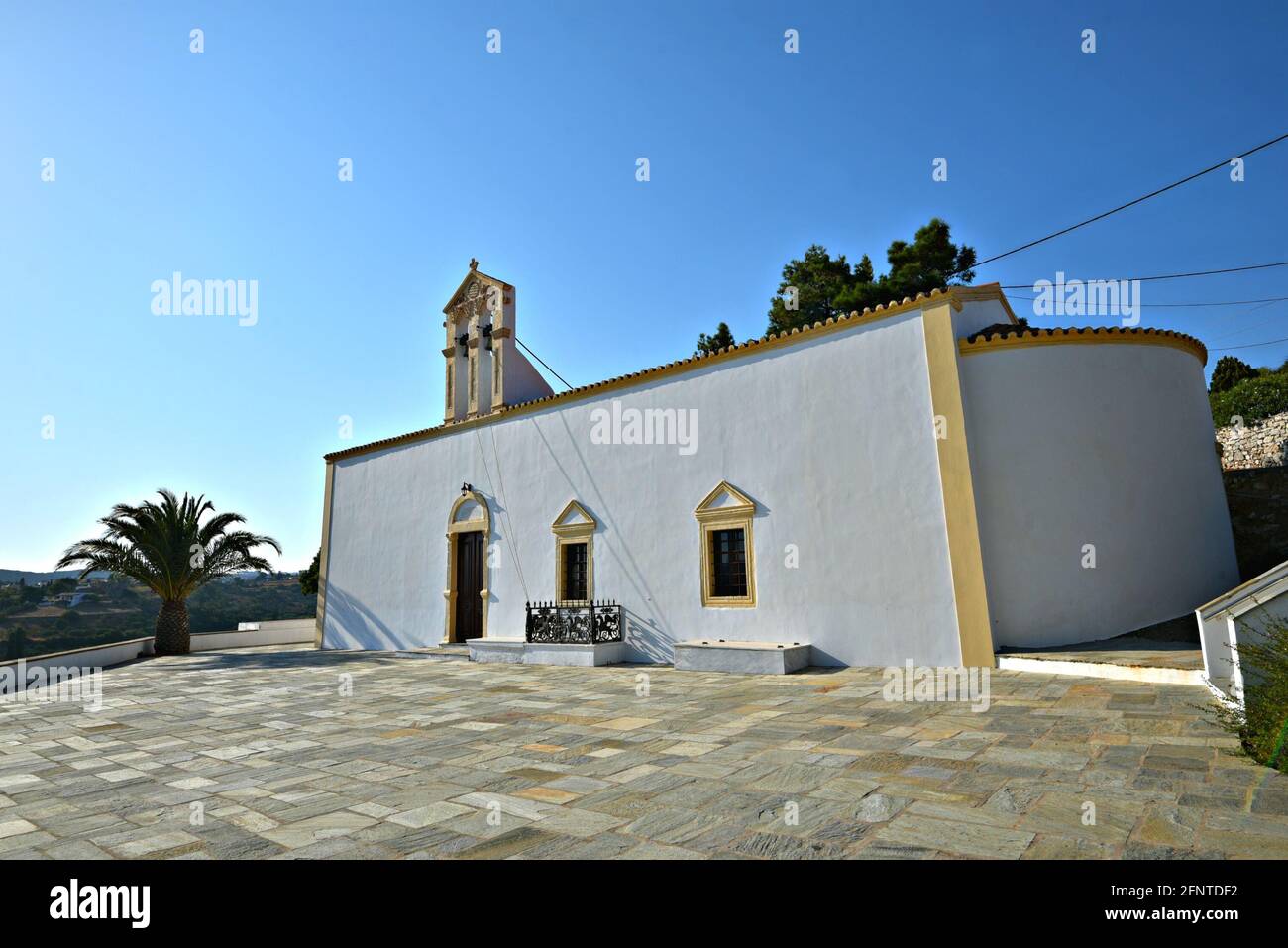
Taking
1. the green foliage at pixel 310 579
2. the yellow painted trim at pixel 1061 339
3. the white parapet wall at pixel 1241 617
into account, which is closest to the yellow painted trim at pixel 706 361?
the yellow painted trim at pixel 1061 339

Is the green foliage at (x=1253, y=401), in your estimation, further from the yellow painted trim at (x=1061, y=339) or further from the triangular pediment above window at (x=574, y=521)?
the triangular pediment above window at (x=574, y=521)

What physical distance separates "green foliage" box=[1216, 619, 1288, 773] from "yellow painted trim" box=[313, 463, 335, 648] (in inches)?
728

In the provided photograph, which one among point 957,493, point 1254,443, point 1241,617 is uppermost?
point 1254,443

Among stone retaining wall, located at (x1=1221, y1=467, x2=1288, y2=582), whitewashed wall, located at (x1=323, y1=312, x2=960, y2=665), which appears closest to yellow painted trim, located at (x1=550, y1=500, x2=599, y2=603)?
whitewashed wall, located at (x1=323, y1=312, x2=960, y2=665)

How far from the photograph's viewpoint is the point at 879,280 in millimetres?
22219

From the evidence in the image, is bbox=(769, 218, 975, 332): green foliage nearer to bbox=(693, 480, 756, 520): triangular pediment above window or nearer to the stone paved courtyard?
bbox=(693, 480, 756, 520): triangular pediment above window

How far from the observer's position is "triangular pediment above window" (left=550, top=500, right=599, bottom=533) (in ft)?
42.6

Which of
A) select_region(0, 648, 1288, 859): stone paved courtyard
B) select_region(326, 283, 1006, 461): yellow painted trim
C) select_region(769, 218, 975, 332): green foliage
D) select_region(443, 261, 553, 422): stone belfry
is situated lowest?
select_region(0, 648, 1288, 859): stone paved courtyard

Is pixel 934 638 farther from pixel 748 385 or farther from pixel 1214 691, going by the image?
pixel 748 385

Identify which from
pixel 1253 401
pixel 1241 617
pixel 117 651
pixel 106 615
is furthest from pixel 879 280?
pixel 106 615

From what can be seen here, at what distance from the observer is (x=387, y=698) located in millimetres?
8797

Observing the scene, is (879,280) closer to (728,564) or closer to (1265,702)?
(728,564)

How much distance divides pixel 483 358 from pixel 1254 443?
2036cm
